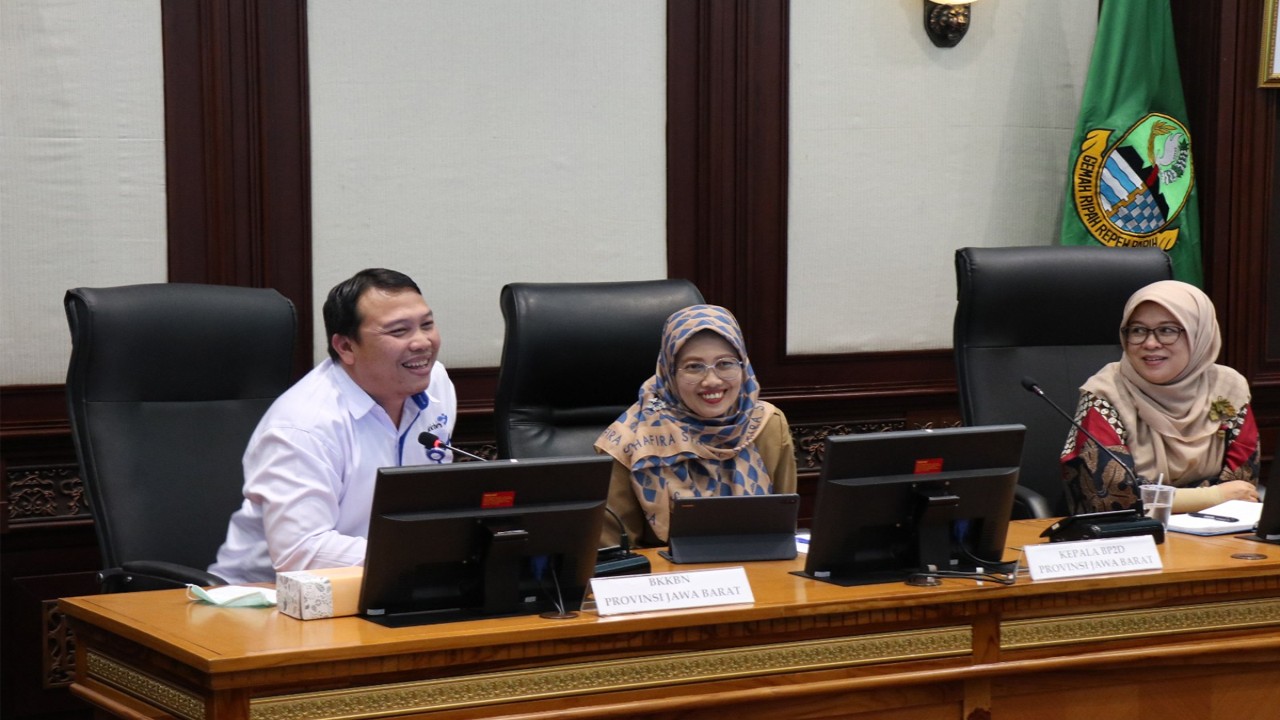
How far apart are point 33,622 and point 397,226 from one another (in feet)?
3.81

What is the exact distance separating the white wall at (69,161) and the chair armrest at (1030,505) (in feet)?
6.20

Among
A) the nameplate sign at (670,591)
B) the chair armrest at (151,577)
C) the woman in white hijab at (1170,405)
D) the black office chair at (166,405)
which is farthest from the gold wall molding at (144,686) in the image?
the woman in white hijab at (1170,405)

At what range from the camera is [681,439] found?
2777 millimetres

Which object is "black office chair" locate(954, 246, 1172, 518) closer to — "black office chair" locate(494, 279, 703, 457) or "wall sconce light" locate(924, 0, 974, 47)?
"black office chair" locate(494, 279, 703, 457)

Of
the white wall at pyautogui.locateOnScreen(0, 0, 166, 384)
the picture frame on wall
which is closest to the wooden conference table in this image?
the white wall at pyautogui.locateOnScreen(0, 0, 166, 384)

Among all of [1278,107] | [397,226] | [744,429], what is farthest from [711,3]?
[1278,107]

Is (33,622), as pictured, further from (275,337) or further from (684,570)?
(684,570)

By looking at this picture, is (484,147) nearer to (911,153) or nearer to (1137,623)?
(911,153)

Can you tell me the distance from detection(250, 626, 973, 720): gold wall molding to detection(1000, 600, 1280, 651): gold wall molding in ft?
0.31

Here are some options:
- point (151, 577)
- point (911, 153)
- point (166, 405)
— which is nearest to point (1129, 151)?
point (911, 153)

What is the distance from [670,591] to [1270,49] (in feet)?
9.45

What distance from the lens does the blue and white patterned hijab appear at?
277cm

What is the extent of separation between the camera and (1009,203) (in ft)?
13.8

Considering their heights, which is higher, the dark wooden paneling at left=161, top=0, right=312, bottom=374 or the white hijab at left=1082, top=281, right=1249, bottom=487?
the dark wooden paneling at left=161, top=0, right=312, bottom=374
